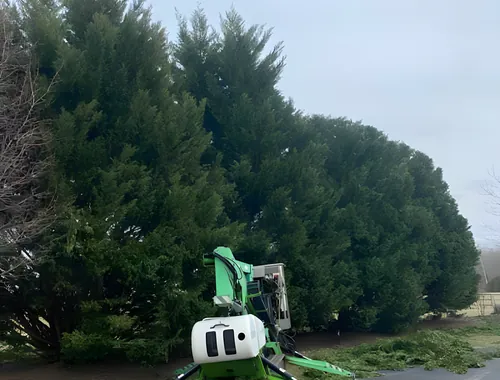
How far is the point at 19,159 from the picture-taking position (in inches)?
432

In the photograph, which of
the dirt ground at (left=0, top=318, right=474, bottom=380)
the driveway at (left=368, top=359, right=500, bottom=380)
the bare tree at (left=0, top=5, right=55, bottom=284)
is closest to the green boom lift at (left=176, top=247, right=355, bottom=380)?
the driveway at (left=368, top=359, right=500, bottom=380)

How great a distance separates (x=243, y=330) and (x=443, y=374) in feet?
24.1

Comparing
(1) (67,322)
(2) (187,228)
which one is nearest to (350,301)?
(2) (187,228)

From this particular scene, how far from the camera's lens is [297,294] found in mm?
17484

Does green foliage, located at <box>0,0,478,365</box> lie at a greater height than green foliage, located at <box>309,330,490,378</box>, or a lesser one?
greater

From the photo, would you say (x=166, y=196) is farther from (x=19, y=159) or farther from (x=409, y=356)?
(x=409, y=356)

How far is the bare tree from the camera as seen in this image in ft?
34.8

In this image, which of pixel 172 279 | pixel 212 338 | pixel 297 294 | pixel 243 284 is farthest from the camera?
pixel 297 294

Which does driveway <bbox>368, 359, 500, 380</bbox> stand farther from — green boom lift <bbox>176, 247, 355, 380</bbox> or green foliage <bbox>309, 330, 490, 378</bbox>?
green boom lift <bbox>176, 247, 355, 380</bbox>

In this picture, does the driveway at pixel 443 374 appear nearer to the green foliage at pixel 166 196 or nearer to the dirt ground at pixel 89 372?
the green foliage at pixel 166 196

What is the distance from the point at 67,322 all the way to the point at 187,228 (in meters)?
3.59

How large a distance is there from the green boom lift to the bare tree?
4.03m

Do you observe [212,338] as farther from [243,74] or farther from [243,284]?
[243,74]

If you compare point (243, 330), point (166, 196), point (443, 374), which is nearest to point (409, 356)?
point (443, 374)
